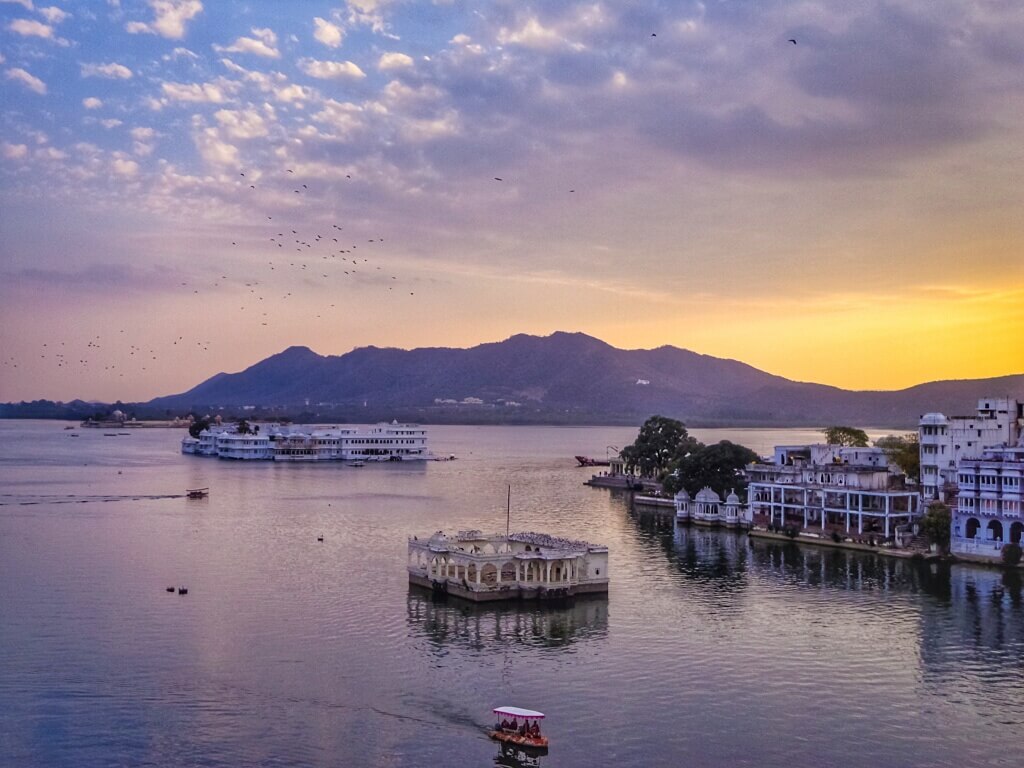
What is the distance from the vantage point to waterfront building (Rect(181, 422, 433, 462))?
132 m

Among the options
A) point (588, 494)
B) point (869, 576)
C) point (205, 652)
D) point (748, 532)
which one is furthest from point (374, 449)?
point (205, 652)

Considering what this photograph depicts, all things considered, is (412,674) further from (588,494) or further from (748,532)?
(588,494)

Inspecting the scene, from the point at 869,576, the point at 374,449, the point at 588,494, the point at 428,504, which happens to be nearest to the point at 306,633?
the point at 869,576

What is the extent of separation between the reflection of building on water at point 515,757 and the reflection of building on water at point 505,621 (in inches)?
335

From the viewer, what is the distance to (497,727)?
24.9m

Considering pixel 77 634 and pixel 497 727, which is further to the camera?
pixel 77 634

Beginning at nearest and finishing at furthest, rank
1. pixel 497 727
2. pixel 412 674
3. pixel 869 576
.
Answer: pixel 497 727, pixel 412 674, pixel 869 576

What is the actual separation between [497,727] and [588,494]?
65527 mm

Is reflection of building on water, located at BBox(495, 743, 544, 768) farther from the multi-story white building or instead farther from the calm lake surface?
the multi-story white building

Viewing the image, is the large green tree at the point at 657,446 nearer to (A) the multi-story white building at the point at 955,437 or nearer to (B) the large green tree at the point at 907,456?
(B) the large green tree at the point at 907,456

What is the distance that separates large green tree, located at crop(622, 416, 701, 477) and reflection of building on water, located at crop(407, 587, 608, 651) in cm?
5538

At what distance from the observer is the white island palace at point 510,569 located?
39.1 m

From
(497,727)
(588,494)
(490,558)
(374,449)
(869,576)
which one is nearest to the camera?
(497,727)

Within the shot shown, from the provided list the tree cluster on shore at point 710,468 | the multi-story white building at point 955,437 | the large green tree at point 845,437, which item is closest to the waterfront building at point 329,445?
the tree cluster on shore at point 710,468
